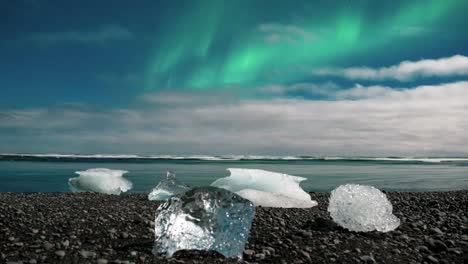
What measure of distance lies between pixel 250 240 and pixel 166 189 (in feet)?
19.9

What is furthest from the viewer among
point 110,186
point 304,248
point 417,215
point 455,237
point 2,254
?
point 110,186

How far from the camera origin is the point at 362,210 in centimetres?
730

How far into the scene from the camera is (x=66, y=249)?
561 centimetres

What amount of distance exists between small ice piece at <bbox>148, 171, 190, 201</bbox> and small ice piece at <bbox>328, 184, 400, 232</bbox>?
5807 mm

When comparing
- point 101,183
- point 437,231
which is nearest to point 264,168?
point 101,183

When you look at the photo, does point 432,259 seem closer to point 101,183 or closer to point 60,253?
point 60,253

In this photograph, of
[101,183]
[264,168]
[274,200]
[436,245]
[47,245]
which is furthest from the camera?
[264,168]

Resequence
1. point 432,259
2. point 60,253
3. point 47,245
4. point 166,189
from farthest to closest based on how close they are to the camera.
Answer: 1. point 166,189
2. point 432,259
3. point 47,245
4. point 60,253

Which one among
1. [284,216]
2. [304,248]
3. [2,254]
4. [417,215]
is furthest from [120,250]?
[417,215]

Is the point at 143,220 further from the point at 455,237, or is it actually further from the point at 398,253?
the point at 455,237

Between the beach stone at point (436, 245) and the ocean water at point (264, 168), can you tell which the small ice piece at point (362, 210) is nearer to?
the beach stone at point (436, 245)

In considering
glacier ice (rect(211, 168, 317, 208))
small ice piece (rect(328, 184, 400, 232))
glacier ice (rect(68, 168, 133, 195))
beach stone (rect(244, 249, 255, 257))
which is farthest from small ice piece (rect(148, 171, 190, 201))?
beach stone (rect(244, 249, 255, 257))

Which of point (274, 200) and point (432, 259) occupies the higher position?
point (274, 200)

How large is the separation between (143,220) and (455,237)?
17.9 ft
